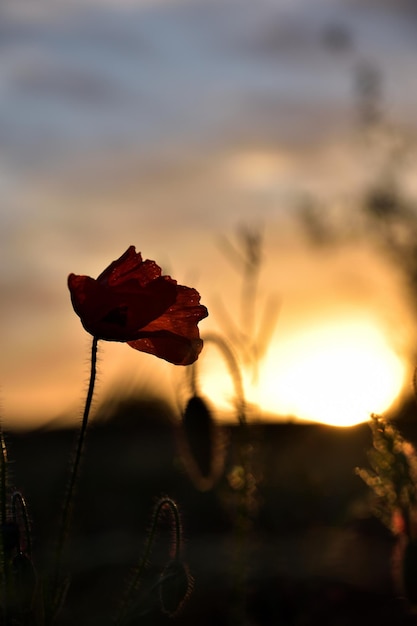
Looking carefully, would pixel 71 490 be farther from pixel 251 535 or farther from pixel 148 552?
pixel 251 535

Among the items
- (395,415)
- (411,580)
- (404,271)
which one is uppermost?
(404,271)

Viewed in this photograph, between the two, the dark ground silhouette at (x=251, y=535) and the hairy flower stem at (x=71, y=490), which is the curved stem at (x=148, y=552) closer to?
the hairy flower stem at (x=71, y=490)

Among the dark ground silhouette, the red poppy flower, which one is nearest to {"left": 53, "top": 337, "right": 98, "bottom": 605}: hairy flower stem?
the red poppy flower

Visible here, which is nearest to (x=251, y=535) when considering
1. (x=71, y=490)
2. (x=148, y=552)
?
(x=148, y=552)

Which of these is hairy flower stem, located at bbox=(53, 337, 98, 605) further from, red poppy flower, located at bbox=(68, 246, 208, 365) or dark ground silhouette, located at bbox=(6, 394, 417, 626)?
dark ground silhouette, located at bbox=(6, 394, 417, 626)

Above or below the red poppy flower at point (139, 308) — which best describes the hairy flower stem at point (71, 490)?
below

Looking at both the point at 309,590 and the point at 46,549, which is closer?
the point at 309,590

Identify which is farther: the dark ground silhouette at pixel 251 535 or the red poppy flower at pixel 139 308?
the dark ground silhouette at pixel 251 535

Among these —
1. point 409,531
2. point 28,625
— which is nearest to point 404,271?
point 409,531

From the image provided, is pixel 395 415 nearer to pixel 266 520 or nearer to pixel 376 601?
pixel 266 520

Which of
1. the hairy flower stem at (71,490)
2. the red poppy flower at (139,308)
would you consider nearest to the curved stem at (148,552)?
the hairy flower stem at (71,490)
